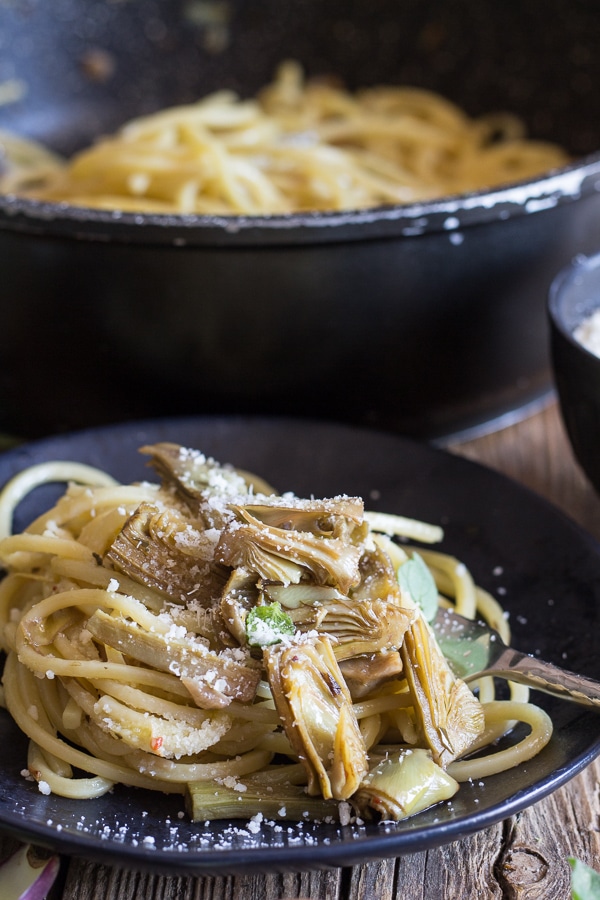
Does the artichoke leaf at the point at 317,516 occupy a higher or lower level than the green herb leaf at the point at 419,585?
higher

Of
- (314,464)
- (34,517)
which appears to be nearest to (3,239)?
(34,517)

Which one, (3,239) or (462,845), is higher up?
(3,239)

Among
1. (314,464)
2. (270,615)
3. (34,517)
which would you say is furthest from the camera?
(314,464)

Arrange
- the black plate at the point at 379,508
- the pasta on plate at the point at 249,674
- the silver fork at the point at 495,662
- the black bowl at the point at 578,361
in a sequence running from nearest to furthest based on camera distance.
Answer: the black plate at the point at 379,508, the pasta on plate at the point at 249,674, the silver fork at the point at 495,662, the black bowl at the point at 578,361

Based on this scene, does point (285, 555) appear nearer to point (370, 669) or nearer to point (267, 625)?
point (267, 625)

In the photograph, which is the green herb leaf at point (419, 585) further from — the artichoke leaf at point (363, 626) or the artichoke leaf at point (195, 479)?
the artichoke leaf at point (195, 479)

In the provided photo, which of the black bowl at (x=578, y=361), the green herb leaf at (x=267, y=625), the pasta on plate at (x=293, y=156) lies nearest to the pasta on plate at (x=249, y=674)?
the green herb leaf at (x=267, y=625)

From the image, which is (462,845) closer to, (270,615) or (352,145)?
(270,615)
